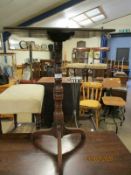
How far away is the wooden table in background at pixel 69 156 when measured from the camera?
42.5 inches

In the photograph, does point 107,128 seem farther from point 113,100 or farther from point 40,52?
point 40,52

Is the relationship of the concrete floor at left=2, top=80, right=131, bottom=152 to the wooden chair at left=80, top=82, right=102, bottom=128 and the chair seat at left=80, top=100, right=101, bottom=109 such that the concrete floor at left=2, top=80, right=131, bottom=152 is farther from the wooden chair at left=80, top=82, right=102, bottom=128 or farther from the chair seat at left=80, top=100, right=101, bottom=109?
the chair seat at left=80, top=100, right=101, bottom=109

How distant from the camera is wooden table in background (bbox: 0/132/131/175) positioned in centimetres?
108

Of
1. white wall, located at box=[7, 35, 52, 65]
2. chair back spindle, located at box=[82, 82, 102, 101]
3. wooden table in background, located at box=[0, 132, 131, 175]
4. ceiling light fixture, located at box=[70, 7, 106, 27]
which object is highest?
ceiling light fixture, located at box=[70, 7, 106, 27]

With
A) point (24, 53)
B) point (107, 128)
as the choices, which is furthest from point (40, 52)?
point (107, 128)

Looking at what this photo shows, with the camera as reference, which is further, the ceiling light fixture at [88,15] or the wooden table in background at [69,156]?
the ceiling light fixture at [88,15]

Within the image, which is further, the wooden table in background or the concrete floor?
the concrete floor

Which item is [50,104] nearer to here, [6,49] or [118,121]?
[118,121]

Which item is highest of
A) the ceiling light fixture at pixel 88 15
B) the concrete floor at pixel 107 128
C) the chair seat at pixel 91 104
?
the ceiling light fixture at pixel 88 15

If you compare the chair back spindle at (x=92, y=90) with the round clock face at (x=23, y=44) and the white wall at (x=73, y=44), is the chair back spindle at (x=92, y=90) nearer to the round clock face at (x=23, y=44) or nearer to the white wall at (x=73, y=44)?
the round clock face at (x=23, y=44)

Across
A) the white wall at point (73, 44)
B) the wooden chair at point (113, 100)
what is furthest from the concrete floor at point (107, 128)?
the white wall at point (73, 44)

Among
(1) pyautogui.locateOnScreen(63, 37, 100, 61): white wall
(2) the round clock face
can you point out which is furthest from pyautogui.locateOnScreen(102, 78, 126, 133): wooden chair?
(1) pyautogui.locateOnScreen(63, 37, 100, 61): white wall

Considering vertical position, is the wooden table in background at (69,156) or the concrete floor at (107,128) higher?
the wooden table in background at (69,156)

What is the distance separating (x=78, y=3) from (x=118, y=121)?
327cm
